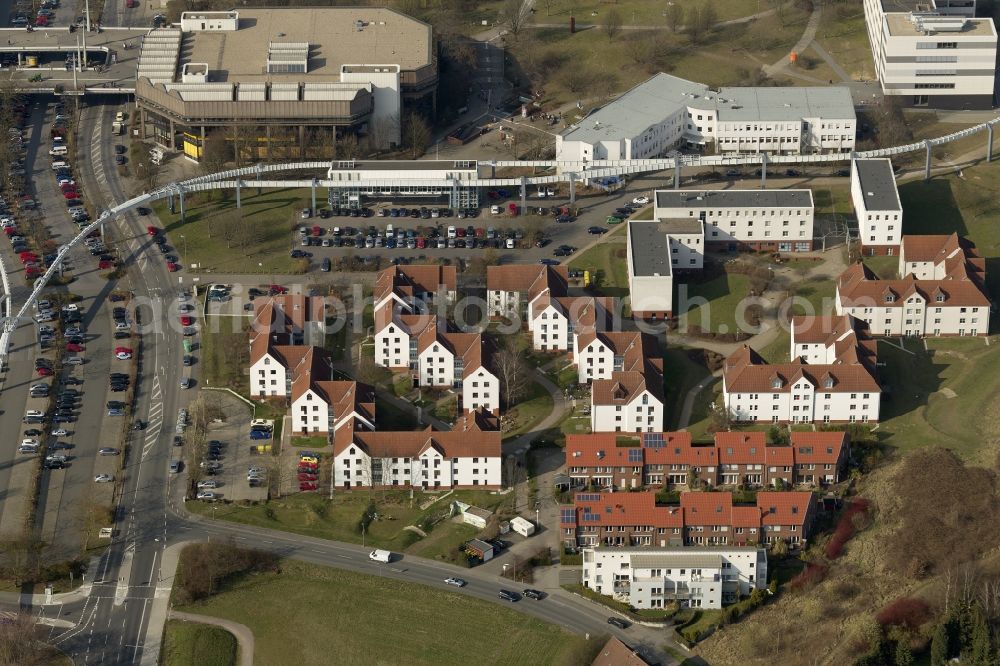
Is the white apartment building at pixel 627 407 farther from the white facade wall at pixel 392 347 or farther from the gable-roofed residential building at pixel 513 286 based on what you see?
the gable-roofed residential building at pixel 513 286

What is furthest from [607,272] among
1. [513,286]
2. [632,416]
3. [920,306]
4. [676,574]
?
[676,574]

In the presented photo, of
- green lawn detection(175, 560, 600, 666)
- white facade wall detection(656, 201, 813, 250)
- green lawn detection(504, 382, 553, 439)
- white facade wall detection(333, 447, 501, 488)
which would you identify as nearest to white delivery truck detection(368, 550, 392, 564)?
green lawn detection(175, 560, 600, 666)

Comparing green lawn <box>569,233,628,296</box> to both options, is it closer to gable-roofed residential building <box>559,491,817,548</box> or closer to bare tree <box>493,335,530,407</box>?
bare tree <box>493,335,530,407</box>

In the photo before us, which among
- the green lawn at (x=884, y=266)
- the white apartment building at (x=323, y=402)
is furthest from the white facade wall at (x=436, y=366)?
the green lawn at (x=884, y=266)

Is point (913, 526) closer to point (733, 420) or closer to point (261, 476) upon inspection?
point (733, 420)

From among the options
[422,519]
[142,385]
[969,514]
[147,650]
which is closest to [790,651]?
[969,514]

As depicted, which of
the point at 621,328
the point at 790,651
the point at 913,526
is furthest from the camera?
the point at 621,328
